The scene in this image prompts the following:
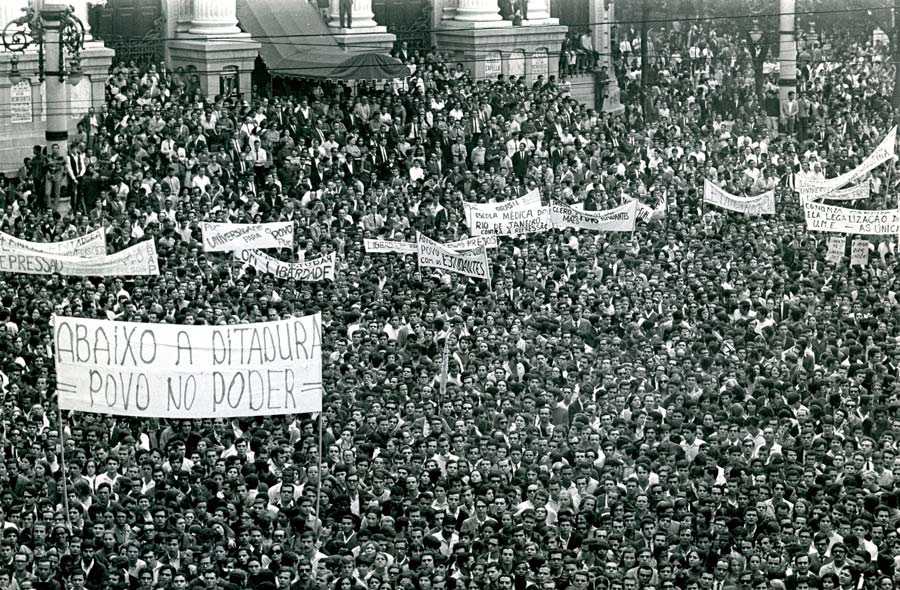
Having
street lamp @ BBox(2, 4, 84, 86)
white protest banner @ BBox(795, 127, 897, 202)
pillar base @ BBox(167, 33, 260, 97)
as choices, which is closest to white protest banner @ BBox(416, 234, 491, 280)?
white protest banner @ BBox(795, 127, 897, 202)

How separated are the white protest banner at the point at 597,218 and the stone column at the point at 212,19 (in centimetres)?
Answer: 1271

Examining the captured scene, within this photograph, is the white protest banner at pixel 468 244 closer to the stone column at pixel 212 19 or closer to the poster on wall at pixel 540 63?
the stone column at pixel 212 19

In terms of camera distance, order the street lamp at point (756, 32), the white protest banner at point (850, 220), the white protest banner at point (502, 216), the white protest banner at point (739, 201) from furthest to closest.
Result: the street lamp at point (756, 32)
the white protest banner at point (739, 201)
the white protest banner at point (502, 216)
the white protest banner at point (850, 220)

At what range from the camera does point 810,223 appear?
907 inches

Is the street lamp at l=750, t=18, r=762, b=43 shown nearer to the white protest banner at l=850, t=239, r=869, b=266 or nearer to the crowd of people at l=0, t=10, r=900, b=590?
the crowd of people at l=0, t=10, r=900, b=590

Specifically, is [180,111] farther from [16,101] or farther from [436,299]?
[436,299]

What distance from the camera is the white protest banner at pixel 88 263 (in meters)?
20.6

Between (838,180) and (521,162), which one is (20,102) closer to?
(521,162)

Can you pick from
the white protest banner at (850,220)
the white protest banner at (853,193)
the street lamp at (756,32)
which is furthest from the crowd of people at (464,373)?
the street lamp at (756,32)

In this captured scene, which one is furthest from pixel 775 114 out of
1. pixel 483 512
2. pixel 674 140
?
pixel 483 512

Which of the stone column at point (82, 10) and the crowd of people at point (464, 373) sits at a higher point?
the stone column at point (82, 10)

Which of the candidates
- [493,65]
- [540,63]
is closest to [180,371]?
[493,65]

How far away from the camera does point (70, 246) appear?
2117 centimetres

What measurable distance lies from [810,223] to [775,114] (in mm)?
14040
